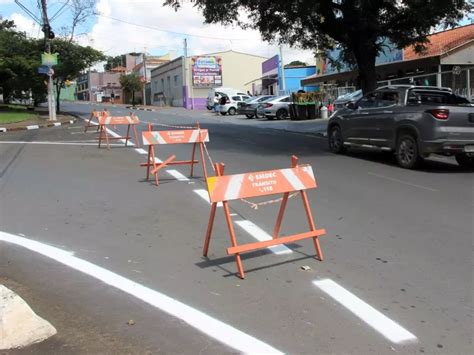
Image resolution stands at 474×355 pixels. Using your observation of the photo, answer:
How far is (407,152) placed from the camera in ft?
39.0

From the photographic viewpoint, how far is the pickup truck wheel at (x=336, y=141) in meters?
14.6

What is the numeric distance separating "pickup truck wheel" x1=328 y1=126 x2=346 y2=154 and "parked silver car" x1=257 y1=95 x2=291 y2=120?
16.5 metres

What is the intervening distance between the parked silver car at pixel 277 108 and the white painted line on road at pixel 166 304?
26.1m

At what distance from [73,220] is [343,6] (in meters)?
12.9

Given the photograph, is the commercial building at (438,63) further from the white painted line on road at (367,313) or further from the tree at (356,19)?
the white painted line on road at (367,313)

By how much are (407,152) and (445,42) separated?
59.2 feet

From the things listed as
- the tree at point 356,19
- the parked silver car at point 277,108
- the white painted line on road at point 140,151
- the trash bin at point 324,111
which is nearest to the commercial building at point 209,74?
the parked silver car at point 277,108

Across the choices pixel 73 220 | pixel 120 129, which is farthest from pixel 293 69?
pixel 73 220

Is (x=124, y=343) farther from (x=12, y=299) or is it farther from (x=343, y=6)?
(x=343, y=6)

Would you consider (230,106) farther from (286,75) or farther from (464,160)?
(464,160)

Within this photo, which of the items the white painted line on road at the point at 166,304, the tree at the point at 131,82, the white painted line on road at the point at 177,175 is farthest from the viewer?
the tree at the point at 131,82

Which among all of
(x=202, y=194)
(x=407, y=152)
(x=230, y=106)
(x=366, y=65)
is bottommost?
(x=202, y=194)

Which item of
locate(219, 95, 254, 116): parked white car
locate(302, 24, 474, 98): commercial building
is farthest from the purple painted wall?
locate(302, 24, 474, 98): commercial building

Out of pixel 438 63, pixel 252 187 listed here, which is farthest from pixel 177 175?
pixel 438 63
